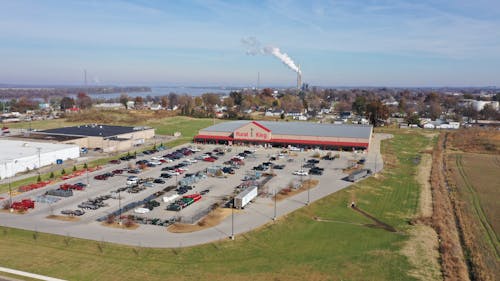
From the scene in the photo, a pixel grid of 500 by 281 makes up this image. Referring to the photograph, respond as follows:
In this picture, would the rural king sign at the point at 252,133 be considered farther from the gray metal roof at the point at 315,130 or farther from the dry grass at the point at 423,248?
the dry grass at the point at 423,248

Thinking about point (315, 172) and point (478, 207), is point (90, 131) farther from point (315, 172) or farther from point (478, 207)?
point (478, 207)

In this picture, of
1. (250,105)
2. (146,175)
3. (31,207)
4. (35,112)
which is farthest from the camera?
(250,105)

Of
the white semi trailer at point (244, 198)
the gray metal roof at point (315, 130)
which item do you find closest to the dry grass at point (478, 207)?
the gray metal roof at point (315, 130)

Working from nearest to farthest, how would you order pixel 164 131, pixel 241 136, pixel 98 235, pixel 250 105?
pixel 98 235 → pixel 241 136 → pixel 164 131 → pixel 250 105

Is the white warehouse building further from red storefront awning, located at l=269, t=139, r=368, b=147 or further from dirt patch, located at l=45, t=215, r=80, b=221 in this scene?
red storefront awning, located at l=269, t=139, r=368, b=147

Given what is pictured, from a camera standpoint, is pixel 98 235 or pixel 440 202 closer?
pixel 98 235

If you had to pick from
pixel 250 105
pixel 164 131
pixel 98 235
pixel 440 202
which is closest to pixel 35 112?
pixel 164 131

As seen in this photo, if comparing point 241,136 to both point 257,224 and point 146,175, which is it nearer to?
point 146,175

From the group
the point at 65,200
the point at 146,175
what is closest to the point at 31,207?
the point at 65,200
